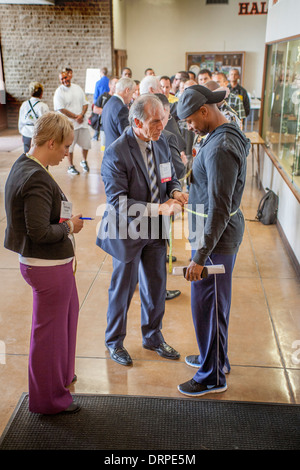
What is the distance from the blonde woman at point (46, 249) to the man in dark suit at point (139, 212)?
1.46 feet

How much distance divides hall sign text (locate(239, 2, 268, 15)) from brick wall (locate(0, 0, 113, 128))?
4988 millimetres

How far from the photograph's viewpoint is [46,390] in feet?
8.20

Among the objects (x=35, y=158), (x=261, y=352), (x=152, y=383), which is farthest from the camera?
(x=261, y=352)

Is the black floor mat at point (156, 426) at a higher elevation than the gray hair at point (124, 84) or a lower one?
lower

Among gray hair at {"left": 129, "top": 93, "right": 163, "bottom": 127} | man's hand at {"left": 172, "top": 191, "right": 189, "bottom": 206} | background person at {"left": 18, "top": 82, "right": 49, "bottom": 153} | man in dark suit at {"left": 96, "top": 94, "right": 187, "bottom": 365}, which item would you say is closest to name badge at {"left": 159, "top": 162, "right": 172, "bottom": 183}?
man in dark suit at {"left": 96, "top": 94, "right": 187, "bottom": 365}

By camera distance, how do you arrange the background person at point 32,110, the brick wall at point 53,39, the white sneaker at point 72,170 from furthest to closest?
the brick wall at point 53,39 < the white sneaker at point 72,170 < the background person at point 32,110

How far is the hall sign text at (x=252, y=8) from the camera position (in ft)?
49.6

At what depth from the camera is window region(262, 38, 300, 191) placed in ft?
17.9

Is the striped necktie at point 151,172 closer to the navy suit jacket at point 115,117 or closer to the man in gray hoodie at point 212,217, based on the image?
the man in gray hoodie at point 212,217

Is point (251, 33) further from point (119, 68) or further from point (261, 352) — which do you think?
point (261, 352)

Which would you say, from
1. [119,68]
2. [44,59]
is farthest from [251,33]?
[44,59]

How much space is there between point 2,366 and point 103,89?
30.0 ft

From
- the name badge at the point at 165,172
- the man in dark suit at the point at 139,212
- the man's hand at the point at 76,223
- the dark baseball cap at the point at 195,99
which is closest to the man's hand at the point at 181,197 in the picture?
the man in dark suit at the point at 139,212

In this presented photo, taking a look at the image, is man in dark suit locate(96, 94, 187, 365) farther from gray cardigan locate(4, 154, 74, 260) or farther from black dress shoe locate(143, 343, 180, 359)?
gray cardigan locate(4, 154, 74, 260)
